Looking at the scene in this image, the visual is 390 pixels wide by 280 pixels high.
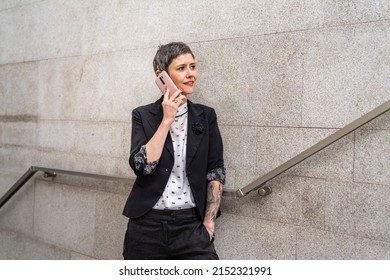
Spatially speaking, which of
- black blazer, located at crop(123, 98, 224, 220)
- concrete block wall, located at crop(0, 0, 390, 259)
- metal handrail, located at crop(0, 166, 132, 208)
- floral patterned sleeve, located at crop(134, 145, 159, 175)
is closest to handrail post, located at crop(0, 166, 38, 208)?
metal handrail, located at crop(0, 166, 132, 208)

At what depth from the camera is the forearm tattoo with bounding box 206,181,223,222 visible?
2.69 metres

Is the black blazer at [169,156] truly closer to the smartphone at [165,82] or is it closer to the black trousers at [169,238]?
the black trousers at [169,238]

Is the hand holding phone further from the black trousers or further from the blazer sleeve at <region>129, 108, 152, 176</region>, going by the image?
the black trousers

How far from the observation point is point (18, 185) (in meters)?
4.31

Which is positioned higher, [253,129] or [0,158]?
[253,129]

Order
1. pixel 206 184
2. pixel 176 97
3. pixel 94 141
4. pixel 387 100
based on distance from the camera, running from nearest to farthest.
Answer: pixel 387 100 < pixel 176 97 < pixel 206 184 < pixel 94 141

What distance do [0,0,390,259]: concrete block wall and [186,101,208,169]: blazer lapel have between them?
37 cm

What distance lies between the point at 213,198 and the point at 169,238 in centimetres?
38

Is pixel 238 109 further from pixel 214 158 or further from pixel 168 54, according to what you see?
pixel 168 54

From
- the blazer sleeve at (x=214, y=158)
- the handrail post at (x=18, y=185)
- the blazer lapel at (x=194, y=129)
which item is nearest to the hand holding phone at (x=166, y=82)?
the blazer lapel at (x=194, y=129)

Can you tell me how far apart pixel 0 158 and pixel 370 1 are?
13.5ft
